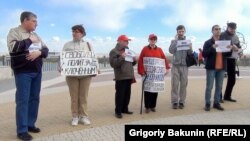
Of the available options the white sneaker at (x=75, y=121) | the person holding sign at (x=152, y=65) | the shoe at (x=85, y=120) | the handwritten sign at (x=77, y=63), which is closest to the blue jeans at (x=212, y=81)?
the person holding sign at (x=152, y=65)

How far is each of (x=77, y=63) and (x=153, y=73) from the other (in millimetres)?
2101

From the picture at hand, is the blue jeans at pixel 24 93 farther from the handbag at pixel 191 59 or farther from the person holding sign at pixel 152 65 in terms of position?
the handbag at pixel 191 59

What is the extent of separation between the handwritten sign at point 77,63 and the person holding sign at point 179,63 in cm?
246

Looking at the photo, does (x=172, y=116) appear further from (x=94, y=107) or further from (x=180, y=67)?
(x=94, y=107)

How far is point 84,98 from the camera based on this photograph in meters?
8.20

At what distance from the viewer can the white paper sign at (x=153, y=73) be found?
Result: 9.36m

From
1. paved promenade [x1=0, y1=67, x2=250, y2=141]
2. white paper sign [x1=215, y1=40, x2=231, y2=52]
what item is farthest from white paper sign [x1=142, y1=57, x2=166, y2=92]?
white paper sign [x1=215, y1=40, x2=231, y2=52]

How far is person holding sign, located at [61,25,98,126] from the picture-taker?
7.96m

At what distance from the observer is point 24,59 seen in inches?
278

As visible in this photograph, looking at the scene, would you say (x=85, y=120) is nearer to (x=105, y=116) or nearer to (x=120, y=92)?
(x=105, y=116)

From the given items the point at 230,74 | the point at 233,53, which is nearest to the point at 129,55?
the point at 233,53

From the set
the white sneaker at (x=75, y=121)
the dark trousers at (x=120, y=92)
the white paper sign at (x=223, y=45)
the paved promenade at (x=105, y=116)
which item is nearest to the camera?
the paved promenade at (x=105, y=116)

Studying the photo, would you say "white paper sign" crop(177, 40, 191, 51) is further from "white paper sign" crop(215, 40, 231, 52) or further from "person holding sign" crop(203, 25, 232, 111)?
"white paper sign" crop(215, 40, 231, 52)

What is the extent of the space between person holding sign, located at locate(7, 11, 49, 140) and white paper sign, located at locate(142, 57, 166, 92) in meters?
2.82
